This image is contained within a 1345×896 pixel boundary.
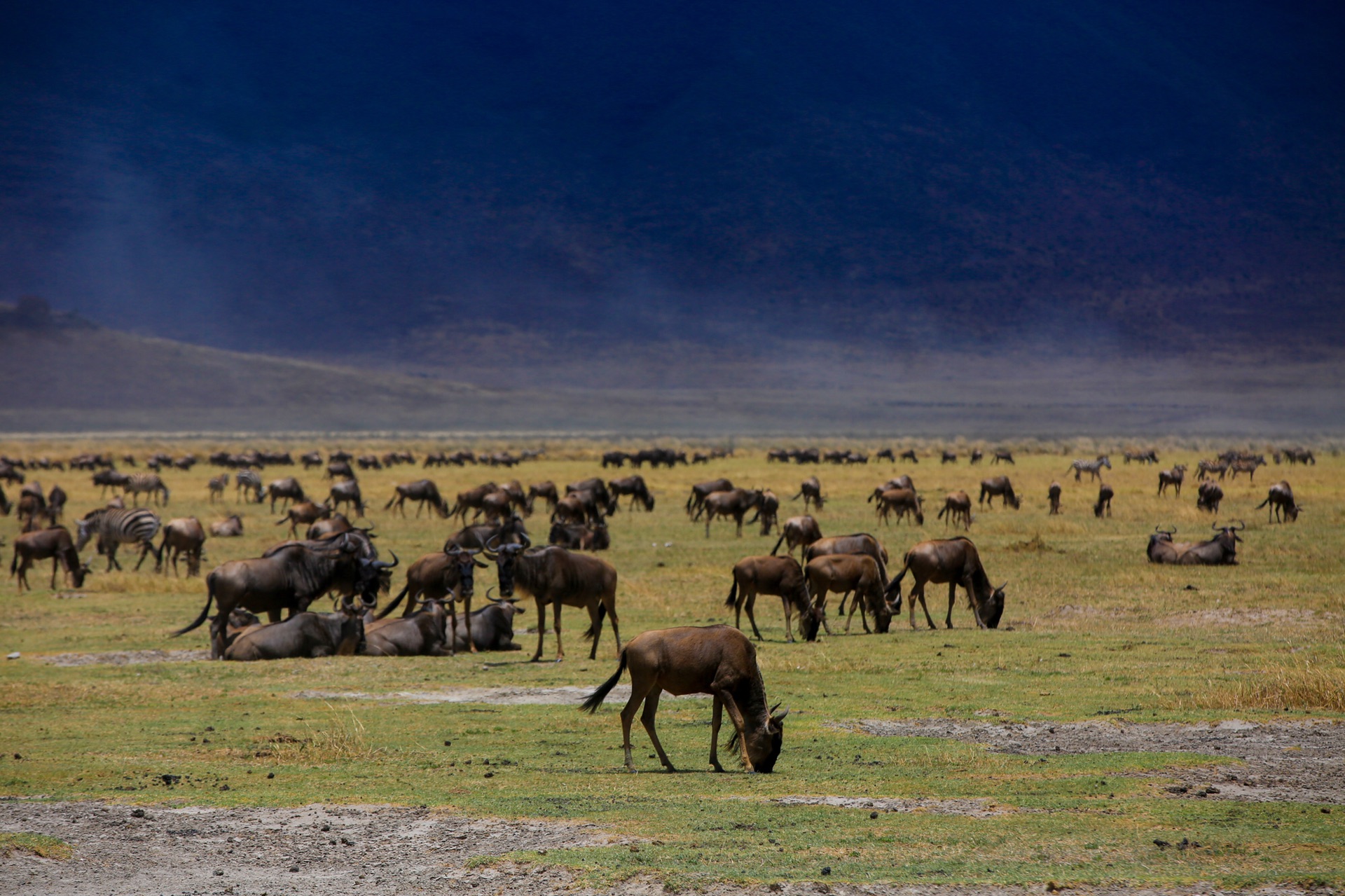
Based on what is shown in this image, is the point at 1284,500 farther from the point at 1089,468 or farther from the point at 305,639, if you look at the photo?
the point at 305,639

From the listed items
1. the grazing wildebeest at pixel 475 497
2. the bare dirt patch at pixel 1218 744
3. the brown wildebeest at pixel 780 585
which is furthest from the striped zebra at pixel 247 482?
the bare dirt patch at pixel 1218 744

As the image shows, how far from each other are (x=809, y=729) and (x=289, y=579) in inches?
369

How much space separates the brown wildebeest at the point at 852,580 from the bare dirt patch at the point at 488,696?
446cm

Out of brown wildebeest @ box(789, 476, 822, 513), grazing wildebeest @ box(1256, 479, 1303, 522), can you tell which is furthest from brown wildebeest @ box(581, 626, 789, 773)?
brown wildebeest @ box(789, 476, 822, 513)

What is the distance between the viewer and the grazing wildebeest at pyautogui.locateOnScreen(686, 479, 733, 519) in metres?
42.6

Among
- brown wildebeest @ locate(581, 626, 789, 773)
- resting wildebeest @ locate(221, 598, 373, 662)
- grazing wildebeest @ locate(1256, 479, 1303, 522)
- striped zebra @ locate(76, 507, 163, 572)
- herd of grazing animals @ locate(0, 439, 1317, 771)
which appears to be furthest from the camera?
grazing wildebeest @ locate(1256, 479, 1303, 522)

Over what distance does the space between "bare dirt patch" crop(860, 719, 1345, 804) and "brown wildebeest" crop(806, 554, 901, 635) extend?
629cm

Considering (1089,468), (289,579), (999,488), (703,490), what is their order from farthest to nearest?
1. (1089,468)
2. (999,488)
3. (703,490)
4. (289,579)

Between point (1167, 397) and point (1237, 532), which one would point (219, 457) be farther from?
point (1167, 397)

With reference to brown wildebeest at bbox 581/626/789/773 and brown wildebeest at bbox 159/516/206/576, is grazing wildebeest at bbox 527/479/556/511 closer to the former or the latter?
brown wildebeest at bbox 159/516/206/576

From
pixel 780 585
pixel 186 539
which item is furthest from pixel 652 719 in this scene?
pixel 186 539

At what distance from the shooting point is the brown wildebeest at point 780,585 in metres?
20.2

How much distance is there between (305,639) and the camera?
19.3 metres

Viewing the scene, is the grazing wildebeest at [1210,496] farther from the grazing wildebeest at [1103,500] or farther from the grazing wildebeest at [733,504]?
the grazing wildebeest at [733,504]
